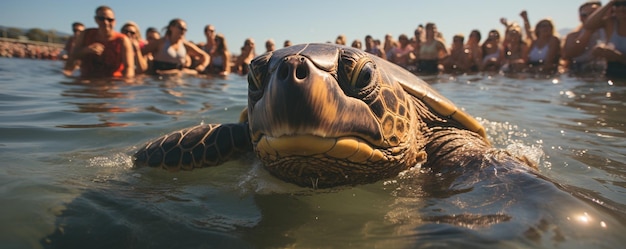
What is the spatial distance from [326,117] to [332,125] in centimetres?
4

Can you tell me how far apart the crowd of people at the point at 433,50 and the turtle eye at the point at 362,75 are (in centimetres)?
746

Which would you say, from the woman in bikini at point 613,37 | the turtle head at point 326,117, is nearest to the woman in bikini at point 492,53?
the woman in bikini at point 613,37

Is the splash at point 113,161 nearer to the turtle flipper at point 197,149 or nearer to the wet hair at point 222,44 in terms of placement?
the turtle flipper at point 197,149

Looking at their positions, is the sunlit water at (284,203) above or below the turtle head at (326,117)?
below

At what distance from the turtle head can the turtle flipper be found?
76 cm

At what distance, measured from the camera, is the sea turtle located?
1372mm

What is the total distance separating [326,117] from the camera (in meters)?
1.40

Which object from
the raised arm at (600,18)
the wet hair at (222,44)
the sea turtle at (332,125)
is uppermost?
the raised arm at (600,18)

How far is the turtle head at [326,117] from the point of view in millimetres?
1365

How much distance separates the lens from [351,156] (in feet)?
5.20

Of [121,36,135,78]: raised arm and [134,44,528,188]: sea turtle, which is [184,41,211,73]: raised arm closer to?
[121,36,135,78]: raised arm

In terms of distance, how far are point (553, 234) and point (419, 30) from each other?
51.9 feet

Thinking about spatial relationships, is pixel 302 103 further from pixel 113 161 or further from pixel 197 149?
pixel 113 161

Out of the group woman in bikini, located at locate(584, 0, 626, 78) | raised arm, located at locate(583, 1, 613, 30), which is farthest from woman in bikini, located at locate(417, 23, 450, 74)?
woman in bikini, located at locate(584, 0, 626, 78)
